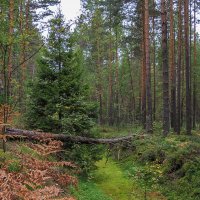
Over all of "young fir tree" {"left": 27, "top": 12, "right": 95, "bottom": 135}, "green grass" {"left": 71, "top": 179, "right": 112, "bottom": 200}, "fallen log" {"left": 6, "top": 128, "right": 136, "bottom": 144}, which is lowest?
"green grass" {"left": 71, "top": 179, "right": 112, "bottom": 200}

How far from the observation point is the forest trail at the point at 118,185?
28.6 ft

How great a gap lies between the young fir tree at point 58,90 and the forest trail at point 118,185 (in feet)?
6.46

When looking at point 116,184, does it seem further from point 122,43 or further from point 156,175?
point 122,43

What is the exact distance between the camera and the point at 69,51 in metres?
11.7

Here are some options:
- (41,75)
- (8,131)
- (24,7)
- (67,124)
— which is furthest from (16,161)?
(24,7)

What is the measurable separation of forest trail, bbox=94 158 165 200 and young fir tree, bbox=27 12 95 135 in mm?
1968

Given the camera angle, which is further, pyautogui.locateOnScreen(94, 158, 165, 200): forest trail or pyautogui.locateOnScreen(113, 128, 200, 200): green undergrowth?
pyautogui.locateOnScreen(94, 158, 165, 200): forest trail

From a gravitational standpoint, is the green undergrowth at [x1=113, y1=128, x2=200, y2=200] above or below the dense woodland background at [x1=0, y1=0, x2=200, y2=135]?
below

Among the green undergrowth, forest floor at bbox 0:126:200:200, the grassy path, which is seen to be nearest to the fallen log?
forest floor at bbox 0:126:200:200

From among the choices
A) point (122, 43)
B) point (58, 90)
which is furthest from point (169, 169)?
point (122, 43)

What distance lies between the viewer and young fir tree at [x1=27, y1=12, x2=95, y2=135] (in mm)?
10883

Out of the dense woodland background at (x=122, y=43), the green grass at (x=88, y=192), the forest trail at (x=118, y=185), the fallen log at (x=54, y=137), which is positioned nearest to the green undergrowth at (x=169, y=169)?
the forest trail at (x=118, y=185)

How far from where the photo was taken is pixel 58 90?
11117 mm

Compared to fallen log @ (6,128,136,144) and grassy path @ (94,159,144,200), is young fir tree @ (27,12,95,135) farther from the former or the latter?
grassy path @ (94,159,144,200)
